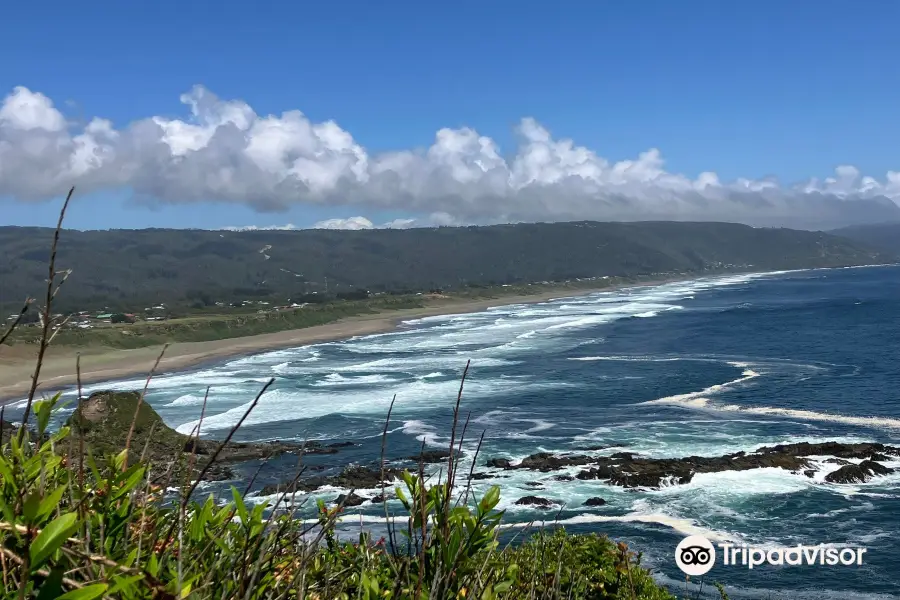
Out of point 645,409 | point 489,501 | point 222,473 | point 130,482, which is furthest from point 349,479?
point 130,482

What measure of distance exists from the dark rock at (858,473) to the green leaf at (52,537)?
93.8 feet

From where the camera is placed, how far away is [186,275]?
172 metres

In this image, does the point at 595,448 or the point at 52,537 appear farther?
the point at 595,448

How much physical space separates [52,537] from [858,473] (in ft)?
95.6

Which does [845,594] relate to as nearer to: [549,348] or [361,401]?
[361,401]

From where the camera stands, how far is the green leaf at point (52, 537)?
1.70m

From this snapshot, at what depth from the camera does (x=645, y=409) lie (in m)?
38.5

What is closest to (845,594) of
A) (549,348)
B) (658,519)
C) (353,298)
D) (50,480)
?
(658,519)

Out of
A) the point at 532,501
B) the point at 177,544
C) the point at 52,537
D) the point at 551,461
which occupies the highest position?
the point at 52,537

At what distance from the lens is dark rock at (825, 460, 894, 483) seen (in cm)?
2577

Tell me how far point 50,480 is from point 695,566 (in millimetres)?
3823

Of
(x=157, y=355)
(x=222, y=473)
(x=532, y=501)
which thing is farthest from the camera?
(x=157, y=355)

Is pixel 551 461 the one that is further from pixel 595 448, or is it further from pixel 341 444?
pixel 341 444

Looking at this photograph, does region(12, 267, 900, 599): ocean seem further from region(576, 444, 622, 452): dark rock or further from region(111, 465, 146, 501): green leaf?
region(111, 465, 146, 501): green leaf
